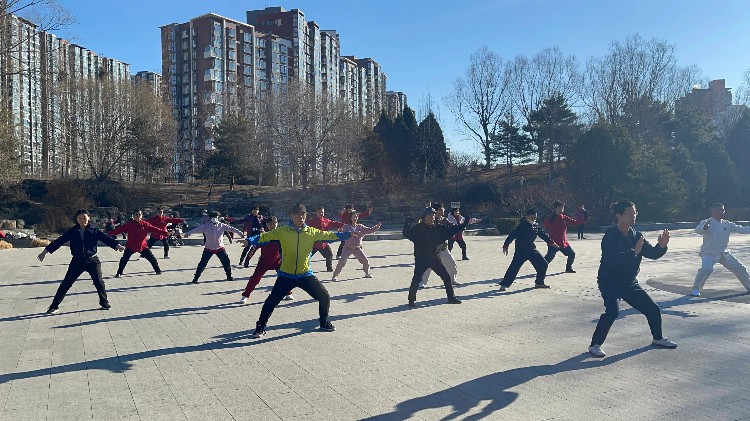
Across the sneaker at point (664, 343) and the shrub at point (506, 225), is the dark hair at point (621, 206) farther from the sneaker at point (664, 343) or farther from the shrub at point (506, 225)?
the shrub at point (506, 225)

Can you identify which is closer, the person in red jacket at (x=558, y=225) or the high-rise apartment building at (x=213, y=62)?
the person in red jacket at (x=558, y=225)

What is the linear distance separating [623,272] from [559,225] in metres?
7.89

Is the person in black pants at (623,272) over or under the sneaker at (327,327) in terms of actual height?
over

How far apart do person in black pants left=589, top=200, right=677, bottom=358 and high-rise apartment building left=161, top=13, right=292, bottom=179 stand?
67.5m

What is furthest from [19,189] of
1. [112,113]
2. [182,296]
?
[182,296]

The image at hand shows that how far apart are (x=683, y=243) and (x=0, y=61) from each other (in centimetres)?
3338

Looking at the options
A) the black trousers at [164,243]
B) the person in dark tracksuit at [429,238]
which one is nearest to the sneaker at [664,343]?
the person in dark tracksuit at [429,238]

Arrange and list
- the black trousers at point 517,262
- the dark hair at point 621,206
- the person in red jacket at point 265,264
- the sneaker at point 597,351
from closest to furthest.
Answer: the sneaker at point 597,351 → the dark hair at point 621,206 → the person in red jacket at point 265,264 → the black trousers at point 517,262

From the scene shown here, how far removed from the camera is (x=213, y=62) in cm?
7794

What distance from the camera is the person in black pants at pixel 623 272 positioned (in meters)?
7.12

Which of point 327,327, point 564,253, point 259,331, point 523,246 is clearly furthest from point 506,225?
point 259,331

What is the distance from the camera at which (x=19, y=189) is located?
43875 millimetres

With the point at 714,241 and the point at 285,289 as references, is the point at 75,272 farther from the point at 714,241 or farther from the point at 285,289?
the point at 714,241

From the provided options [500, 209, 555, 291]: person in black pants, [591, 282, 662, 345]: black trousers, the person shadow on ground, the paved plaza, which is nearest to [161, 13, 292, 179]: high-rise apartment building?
[500, 209, 555, 291]: person in black pants
